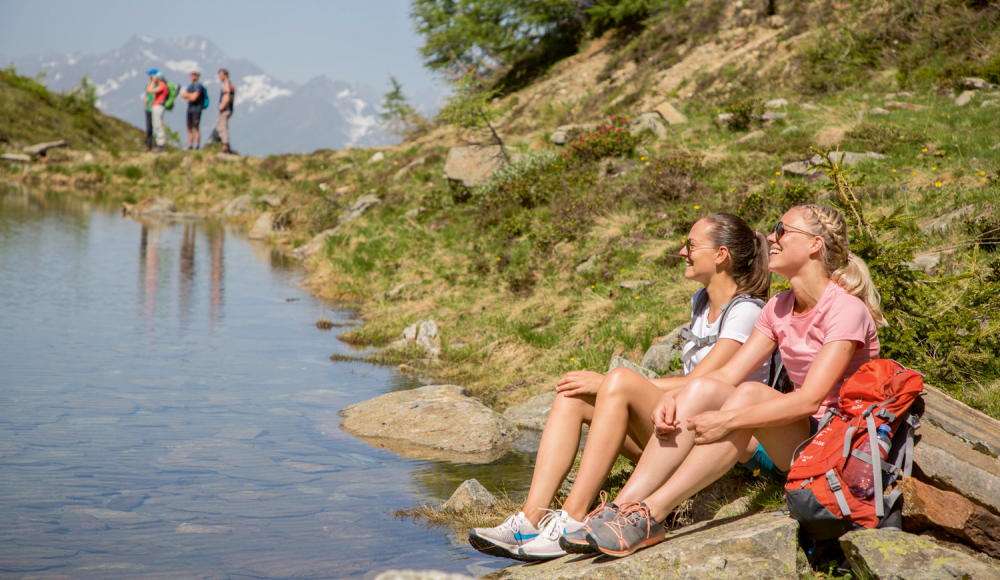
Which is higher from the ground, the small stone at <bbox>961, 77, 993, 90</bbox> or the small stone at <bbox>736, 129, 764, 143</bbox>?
the small stone at <bbox>961, 77, 993, 90</bbox>

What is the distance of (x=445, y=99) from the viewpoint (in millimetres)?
15539

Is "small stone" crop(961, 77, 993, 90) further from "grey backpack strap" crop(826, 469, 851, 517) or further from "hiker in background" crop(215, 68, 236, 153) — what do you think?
"hiker in background" crop(215, 68, 236, 153)

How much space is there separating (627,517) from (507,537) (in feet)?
2.21

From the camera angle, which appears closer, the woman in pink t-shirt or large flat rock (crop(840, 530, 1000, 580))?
large flat rock (crop(840, 530, 1000, 580))

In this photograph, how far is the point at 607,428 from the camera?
3723 mm

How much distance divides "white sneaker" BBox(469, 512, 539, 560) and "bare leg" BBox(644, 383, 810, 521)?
2.11ft

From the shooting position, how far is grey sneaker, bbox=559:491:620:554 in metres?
3.29

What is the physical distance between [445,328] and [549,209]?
301 centimetres

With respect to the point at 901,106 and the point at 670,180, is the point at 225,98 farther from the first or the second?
the point at 901,106

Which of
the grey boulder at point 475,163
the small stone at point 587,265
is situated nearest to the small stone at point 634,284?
the small stone at point 587,265

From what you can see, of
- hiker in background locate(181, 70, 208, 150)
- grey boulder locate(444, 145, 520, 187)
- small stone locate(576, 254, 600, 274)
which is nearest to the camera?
small stone locate(576, 254, 600, 274)

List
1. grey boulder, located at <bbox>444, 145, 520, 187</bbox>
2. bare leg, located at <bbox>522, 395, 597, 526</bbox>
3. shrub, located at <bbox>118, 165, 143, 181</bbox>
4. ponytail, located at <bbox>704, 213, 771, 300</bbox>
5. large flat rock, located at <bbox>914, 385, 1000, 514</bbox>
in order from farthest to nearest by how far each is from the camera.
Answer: shrub, located at <bbox>118, 165, 143, 181</bbox> → grey boulder, located at <bbox>444, 145, 520, 187</bbox> → ponytail, located at <bbox>704, 213, 771, 300</bbox> → bare leg, located at <bbox>522, 395, 597, 526</bbox> → large flat rock, located at <bbox>914, 385, 1000, 514</bbox>

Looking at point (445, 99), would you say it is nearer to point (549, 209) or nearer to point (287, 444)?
point (549, 209)

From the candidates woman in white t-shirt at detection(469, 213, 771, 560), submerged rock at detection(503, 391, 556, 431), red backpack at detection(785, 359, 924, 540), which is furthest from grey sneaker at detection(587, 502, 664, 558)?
submerged rock at detection(503, 391, 556, 431)
